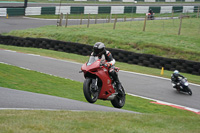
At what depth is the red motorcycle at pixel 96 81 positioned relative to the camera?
8555 millimetres

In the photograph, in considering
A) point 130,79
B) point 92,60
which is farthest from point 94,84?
point 130,79

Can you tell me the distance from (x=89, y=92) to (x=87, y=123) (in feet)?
5.54

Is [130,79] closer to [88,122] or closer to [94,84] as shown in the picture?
[94,84]

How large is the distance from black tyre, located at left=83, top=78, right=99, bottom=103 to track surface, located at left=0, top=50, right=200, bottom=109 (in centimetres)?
603

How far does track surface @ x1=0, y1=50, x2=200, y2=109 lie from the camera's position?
14.5 meters

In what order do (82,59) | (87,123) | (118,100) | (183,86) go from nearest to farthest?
(87,123)
(118,100)
(183,86)
(82,59)

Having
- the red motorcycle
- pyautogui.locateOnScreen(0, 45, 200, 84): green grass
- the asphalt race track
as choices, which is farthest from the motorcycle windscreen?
pyautogui.locateOnScreen(0, 45, 200, 84): green grass

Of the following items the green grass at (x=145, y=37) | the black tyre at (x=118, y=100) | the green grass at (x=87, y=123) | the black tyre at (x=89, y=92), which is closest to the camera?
the green grass at (x=87, y=123)

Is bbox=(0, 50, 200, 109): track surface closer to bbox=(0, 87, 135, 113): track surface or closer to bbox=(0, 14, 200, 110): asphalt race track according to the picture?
bbox=(0, 14, 200, 110): asphalt race track

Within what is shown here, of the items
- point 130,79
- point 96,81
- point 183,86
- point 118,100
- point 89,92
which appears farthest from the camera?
point 130,79

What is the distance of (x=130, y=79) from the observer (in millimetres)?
17109

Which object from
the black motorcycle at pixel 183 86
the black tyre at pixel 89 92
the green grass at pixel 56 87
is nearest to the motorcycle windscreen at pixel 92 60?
the black tyre at pixel 89 92

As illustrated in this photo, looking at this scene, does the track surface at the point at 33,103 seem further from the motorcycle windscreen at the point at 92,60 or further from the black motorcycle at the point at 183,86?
the black motorcycle at the point at 183,86

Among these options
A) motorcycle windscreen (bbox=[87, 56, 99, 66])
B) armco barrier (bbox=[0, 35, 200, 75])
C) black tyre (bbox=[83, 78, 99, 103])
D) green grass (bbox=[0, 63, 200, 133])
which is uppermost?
motorcycle windscreen (bbox=[87, 56, 99, 66])
